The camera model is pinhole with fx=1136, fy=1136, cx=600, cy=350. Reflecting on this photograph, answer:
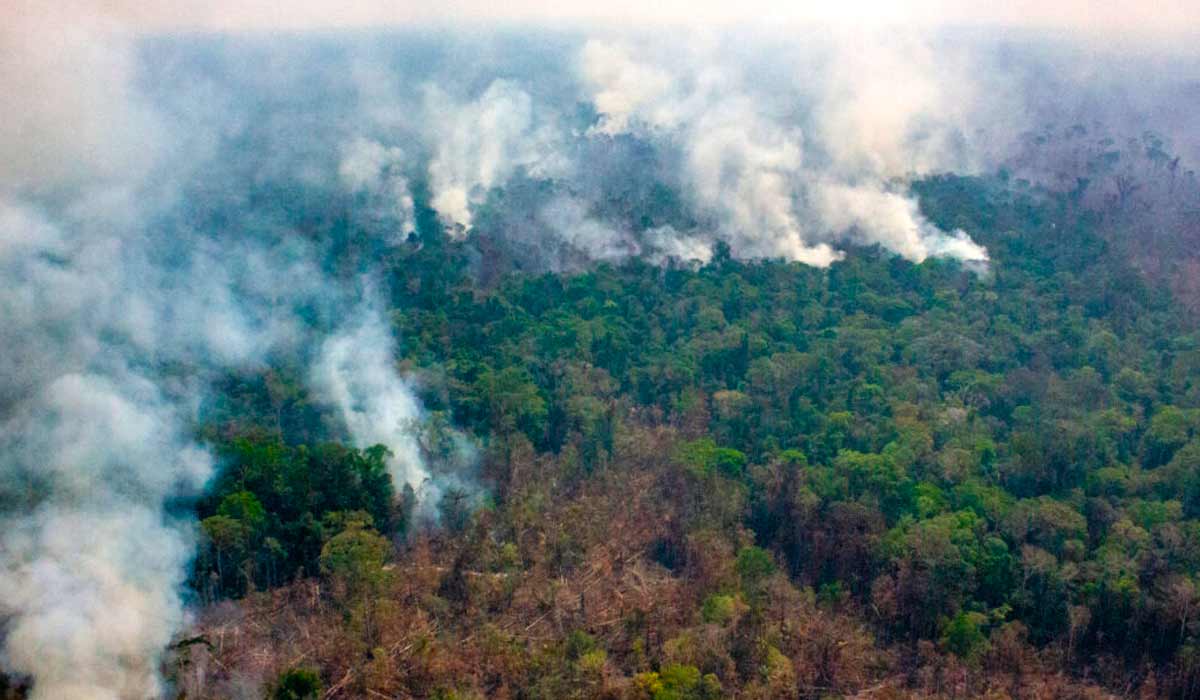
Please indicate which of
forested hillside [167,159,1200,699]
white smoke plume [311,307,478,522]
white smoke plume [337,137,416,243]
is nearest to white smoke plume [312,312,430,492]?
white smoke plume [311,307,478,522]

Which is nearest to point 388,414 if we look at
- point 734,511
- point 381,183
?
point 734,511

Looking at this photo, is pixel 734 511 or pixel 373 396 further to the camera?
pixel 373 396

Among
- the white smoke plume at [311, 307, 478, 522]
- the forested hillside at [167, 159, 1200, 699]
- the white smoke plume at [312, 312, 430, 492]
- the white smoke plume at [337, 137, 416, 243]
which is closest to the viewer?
the forested hillside at [167, 159, 1200, 699]

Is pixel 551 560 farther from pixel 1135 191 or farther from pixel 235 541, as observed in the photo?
pixel 1135 191

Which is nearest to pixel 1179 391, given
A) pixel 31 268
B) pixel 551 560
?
pixel 551 560

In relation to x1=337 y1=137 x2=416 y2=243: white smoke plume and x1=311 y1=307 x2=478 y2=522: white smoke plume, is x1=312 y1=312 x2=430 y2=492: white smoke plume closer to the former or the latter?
x1=311 y1=307 x2=478 y2=522: white smoke plume

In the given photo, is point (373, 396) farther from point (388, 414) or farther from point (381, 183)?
point (381, 183)

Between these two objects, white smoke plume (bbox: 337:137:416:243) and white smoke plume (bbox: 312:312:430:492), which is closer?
white smoke plume (bbox: 312:312:430:492)

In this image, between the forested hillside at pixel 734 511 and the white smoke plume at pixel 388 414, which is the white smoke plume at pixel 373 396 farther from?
the forested hillside at pixel 734 511

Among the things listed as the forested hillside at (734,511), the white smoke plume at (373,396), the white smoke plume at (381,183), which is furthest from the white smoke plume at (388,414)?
the white smoke plume at (381,183)
